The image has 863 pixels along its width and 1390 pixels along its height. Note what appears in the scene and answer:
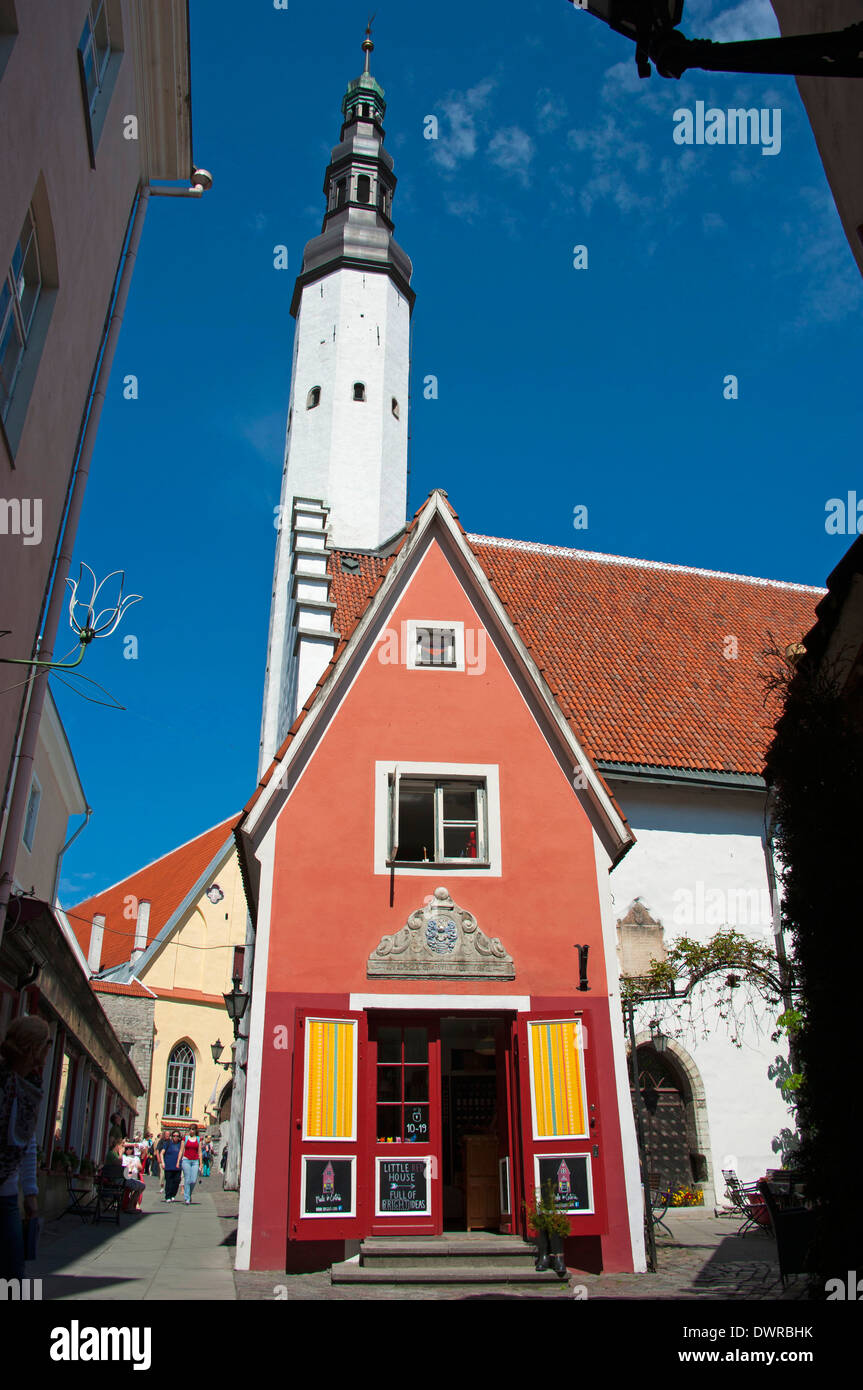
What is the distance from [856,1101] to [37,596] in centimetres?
768

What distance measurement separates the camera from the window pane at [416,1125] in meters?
11.2

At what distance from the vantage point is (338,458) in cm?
2909

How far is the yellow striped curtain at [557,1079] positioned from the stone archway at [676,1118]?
6.05 meters

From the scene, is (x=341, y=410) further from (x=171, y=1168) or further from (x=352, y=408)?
(x=171, y=1168)

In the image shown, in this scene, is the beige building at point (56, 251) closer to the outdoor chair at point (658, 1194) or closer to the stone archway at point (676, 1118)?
the outdoor chair at point (658, 1194)

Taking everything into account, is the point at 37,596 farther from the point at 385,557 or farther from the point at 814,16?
the point at 385,557

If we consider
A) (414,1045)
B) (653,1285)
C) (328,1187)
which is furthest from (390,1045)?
(653,1285)

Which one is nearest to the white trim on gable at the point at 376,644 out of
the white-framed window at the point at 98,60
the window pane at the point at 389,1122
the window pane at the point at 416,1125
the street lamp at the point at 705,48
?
the window pane at the point at 389,1122

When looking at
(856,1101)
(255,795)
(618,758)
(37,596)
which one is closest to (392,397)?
(618,758)

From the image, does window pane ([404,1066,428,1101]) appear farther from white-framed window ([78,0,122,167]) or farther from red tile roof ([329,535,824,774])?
white-framed window ([78,0,122,167])

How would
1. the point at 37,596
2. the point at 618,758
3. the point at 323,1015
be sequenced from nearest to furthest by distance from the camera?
1. the point at 37,596
2. the point at 323,1015
3. the point at 618,758

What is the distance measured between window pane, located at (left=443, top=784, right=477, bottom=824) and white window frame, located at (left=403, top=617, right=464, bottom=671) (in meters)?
1.63

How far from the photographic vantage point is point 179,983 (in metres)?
38.6

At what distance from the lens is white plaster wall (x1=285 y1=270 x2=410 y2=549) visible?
93.8 feet
